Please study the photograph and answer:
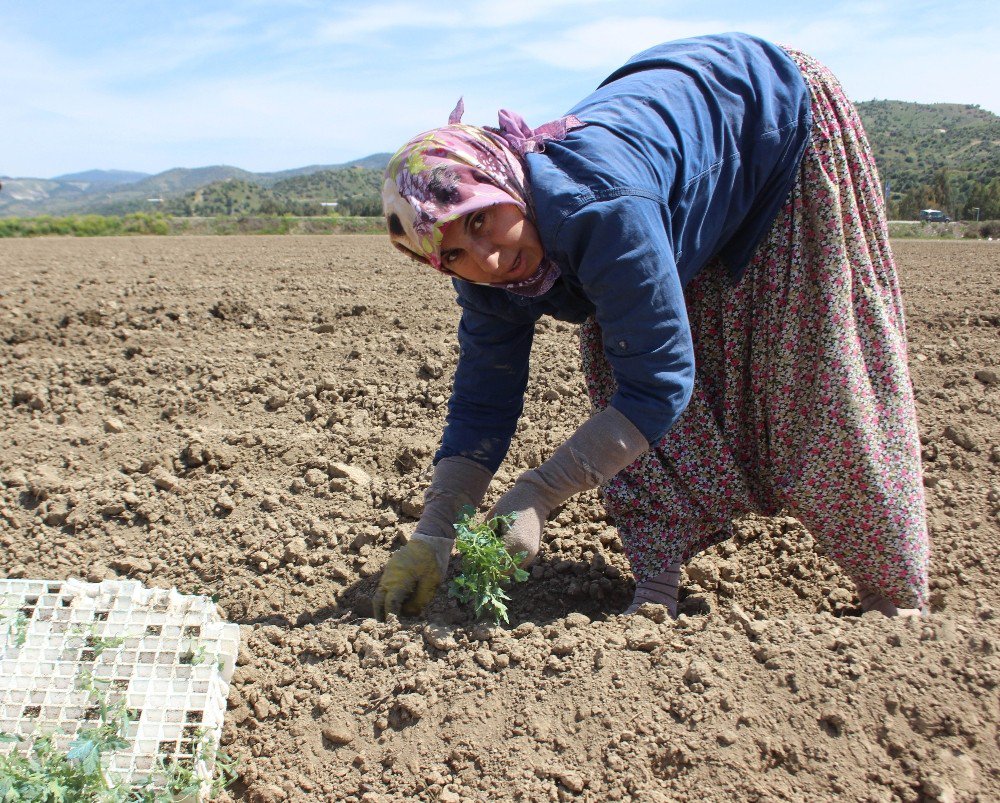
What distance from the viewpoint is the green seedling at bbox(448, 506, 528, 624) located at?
5.98 ft

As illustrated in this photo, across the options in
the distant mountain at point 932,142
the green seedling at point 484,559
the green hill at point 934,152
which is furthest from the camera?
the distant mountain at point 932,142

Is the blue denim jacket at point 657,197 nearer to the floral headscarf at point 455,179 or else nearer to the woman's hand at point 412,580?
the floral headscarf at point 455,179

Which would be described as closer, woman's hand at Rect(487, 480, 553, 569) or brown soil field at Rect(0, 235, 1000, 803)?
brown soil field at Rect(0, 235, 1000, 803)

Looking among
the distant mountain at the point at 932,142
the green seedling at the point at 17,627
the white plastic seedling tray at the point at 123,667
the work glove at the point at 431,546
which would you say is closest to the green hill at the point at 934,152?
the distant mountain at the point at 932,142

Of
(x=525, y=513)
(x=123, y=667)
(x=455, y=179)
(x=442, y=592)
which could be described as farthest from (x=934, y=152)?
(x=123, y=667)


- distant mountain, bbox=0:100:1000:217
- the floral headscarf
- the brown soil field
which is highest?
distant mountain, bbox=0:100:1000:217

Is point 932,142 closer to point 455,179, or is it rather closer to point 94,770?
point 455,179

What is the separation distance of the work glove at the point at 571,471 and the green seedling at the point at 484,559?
3cm

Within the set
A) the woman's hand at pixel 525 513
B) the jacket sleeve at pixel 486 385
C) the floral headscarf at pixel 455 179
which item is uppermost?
the floral headscarf at pixel 455 179

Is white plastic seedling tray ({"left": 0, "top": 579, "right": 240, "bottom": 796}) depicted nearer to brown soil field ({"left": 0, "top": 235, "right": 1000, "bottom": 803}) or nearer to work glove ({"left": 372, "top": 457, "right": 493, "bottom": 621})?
brown soil field ({"left": 0, "top": 235, "right": 1000, "bottom": 803})

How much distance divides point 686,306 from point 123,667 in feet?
4.83

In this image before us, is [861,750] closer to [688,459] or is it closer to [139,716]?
[688,459]

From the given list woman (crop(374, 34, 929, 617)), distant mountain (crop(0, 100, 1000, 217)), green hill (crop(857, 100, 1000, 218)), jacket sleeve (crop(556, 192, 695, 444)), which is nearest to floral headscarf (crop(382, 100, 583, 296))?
woman (crop(374, 34, 929, 617))

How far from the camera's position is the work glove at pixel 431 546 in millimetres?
2123
